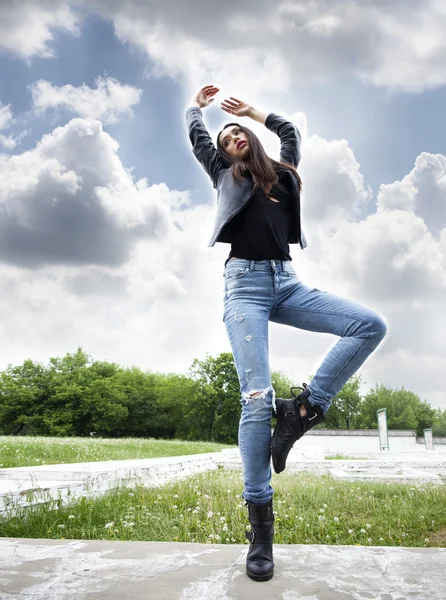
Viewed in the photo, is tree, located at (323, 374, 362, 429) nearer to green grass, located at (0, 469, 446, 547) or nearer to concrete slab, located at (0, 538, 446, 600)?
green grass, located at (0, 469, 446, 547)

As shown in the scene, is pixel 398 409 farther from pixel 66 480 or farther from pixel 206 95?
pixel 206 95

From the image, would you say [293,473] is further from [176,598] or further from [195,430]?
[195,430]

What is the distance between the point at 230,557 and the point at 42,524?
265cm

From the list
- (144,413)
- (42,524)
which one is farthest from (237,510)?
(144,413)

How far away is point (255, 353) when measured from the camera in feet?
8.95

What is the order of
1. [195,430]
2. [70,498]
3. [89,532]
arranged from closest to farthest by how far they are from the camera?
[89,532], [70,498], [195,430]

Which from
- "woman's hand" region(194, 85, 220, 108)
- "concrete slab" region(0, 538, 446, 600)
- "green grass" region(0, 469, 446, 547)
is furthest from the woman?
"green grass" region(0, 469, 446, 547)

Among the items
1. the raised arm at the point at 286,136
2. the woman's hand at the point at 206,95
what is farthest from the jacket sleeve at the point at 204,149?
the raised arm at the point at 286,136

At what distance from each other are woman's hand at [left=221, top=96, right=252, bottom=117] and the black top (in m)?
0.88

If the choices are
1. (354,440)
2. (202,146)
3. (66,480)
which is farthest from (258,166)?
(354,440)

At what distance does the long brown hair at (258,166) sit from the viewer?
3025 mm

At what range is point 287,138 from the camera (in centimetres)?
351

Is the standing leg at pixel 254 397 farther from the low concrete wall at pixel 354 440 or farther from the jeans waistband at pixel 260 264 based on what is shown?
the low concrete wall at pixel 354 440

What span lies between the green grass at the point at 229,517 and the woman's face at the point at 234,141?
3147 mm
